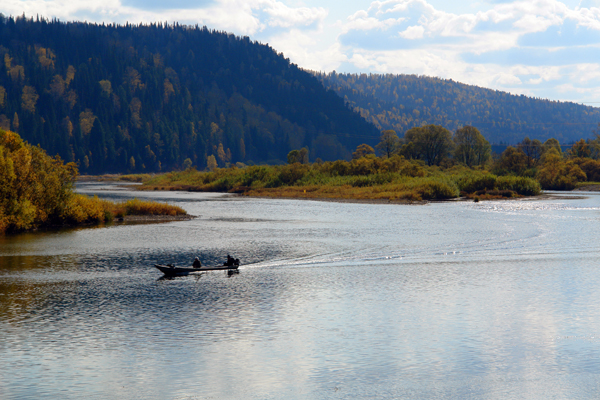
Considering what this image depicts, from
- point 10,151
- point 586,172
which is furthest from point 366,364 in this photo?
point 586,172

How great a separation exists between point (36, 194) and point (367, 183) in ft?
269

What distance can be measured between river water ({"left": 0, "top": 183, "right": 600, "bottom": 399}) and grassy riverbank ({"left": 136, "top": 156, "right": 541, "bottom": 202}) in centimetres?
6834

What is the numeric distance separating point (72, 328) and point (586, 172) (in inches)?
6960

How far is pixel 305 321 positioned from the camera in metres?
24.2

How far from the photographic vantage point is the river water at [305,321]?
1711 cm

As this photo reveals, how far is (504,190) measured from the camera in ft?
414

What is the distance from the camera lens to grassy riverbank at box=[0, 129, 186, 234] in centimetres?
5762

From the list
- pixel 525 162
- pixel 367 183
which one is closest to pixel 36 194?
pixel 367 183

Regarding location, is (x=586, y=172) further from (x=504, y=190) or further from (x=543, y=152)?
(x=504, y=190)

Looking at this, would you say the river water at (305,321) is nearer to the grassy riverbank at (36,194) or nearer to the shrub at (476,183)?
the grassy riverbank at (36,194)

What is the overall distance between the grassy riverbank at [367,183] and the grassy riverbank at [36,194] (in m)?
61.5

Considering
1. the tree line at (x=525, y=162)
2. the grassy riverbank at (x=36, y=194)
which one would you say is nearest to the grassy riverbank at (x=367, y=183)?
the tree line at (x=525, y=162)

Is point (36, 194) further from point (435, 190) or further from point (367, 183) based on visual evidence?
point (367, 183)

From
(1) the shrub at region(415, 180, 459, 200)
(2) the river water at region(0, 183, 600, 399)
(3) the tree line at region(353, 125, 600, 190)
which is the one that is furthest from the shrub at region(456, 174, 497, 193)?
(2) the river water at region(0, 183, 600, 399)
